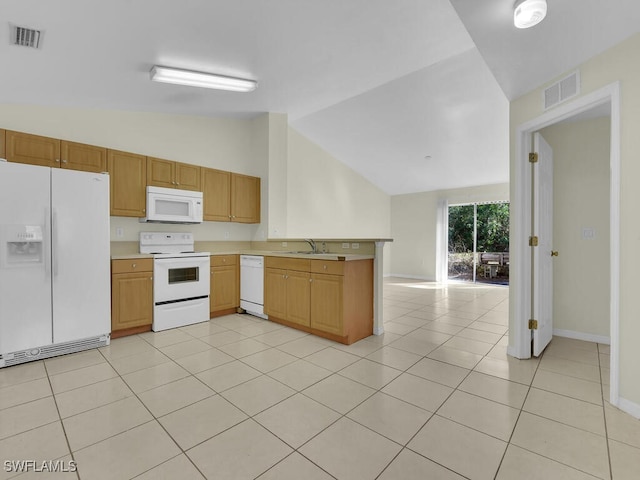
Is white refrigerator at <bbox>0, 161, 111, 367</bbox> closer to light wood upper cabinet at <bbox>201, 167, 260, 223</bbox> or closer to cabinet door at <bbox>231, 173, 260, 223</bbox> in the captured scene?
light wood upper cabinet at <bbox>201, 167, 260, 223</bbox>

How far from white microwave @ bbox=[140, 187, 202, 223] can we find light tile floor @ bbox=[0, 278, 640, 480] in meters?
1.53

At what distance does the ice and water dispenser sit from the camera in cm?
256

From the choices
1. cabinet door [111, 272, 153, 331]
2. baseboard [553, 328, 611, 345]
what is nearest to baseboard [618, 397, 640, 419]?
baseboard [553, 328, 611, 345]

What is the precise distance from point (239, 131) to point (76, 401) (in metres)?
4.23

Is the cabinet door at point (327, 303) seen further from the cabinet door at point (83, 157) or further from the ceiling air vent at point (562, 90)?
the cabinet door at point (83, 157)

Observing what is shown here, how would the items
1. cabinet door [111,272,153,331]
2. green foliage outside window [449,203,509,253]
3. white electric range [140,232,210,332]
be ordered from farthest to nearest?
green foliage outside window [449,203,509,253] < white electric range [140,232,210,332] < cabinet door [111,272,153,331]

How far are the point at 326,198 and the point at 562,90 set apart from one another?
479 cm

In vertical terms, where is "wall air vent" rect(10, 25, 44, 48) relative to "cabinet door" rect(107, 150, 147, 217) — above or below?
above

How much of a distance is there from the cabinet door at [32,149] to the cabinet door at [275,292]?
102 inches

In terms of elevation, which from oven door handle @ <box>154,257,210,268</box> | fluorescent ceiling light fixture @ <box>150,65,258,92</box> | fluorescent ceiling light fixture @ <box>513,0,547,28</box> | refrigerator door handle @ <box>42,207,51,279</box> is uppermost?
fluorescent ceiling light fixture @ <box>150,65,258,92</box>

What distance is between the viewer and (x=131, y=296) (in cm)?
340

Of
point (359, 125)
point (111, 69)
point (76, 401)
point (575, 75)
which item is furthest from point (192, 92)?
point (575, 75)

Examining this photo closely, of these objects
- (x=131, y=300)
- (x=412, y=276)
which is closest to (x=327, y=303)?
(x=131, y=300)

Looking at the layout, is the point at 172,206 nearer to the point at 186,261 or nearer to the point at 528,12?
the point at 186,261
